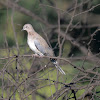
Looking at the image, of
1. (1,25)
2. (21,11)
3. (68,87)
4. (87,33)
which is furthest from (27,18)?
(68,87)

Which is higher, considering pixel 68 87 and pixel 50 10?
pixel 50 10

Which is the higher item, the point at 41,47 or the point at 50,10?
the point at 50,10

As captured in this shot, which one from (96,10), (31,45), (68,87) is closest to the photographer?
(68,87)

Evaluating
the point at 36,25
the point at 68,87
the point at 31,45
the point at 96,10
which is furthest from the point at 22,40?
the point at 68,87

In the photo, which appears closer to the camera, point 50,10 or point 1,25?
point 1,25

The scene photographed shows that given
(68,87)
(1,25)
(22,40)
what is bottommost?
(68,87)

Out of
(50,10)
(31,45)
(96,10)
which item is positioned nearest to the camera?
(31,45)

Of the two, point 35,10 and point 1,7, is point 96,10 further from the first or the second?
point 1,7

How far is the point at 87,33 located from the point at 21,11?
1.68 meters

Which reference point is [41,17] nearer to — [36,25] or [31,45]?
[36,25]

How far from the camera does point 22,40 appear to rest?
638cm

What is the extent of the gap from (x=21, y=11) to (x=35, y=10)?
1.13 feet

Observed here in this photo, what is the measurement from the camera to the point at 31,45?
16.4 feet

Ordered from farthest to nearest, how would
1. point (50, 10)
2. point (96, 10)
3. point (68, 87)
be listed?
point (50, 10)
point (96, 10)
point (68, 87)
